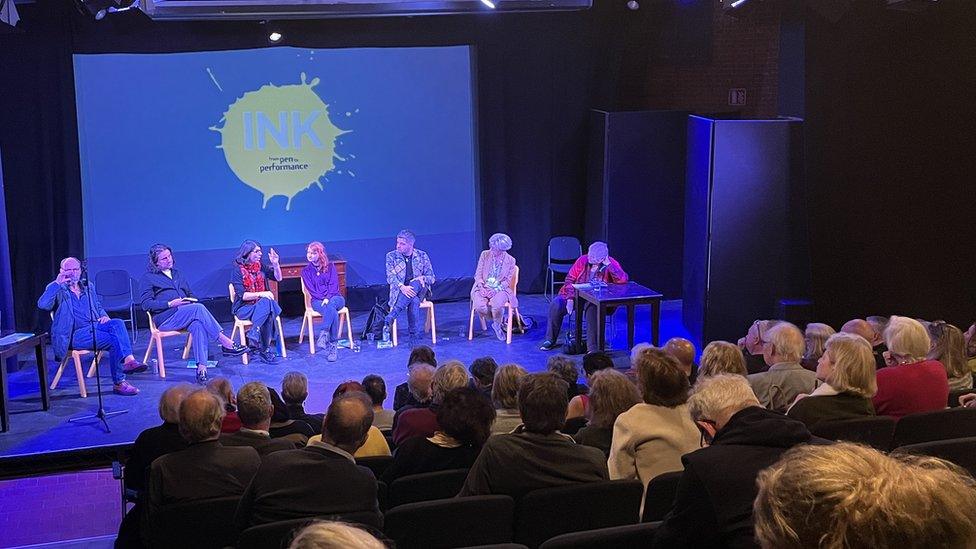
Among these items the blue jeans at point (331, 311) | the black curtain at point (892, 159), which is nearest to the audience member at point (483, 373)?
the blue jeans at point (331, 311)

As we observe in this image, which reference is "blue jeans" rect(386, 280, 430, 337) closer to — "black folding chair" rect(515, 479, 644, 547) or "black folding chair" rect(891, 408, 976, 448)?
"black folding chair" rect(891, 408, 976, 448)

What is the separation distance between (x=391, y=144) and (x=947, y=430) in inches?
277

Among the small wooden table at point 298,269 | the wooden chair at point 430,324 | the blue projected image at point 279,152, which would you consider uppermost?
the blue projected image at point 279,152

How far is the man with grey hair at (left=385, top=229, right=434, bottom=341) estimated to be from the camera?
335 inches

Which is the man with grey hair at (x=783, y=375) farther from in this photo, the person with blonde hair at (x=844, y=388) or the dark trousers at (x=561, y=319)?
the dark trousers at (x=561, y=319)

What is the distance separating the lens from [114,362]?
23.9 feet

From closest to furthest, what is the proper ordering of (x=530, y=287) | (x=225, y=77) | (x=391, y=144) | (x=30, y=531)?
(x=30, y=531), (x=225, y=77), (x=391, y=144), (x=530, y=287)

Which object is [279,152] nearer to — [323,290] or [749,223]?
[323,290]

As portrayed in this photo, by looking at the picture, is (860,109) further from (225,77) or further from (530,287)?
(225,77)

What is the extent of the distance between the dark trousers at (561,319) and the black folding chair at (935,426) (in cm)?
424

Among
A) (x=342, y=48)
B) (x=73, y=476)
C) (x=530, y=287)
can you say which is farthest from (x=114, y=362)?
(x=530, y=287)

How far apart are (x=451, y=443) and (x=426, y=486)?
0.78 ft

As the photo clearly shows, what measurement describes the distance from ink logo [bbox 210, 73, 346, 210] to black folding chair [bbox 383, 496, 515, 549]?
712 cm

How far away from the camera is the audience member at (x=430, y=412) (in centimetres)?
403
